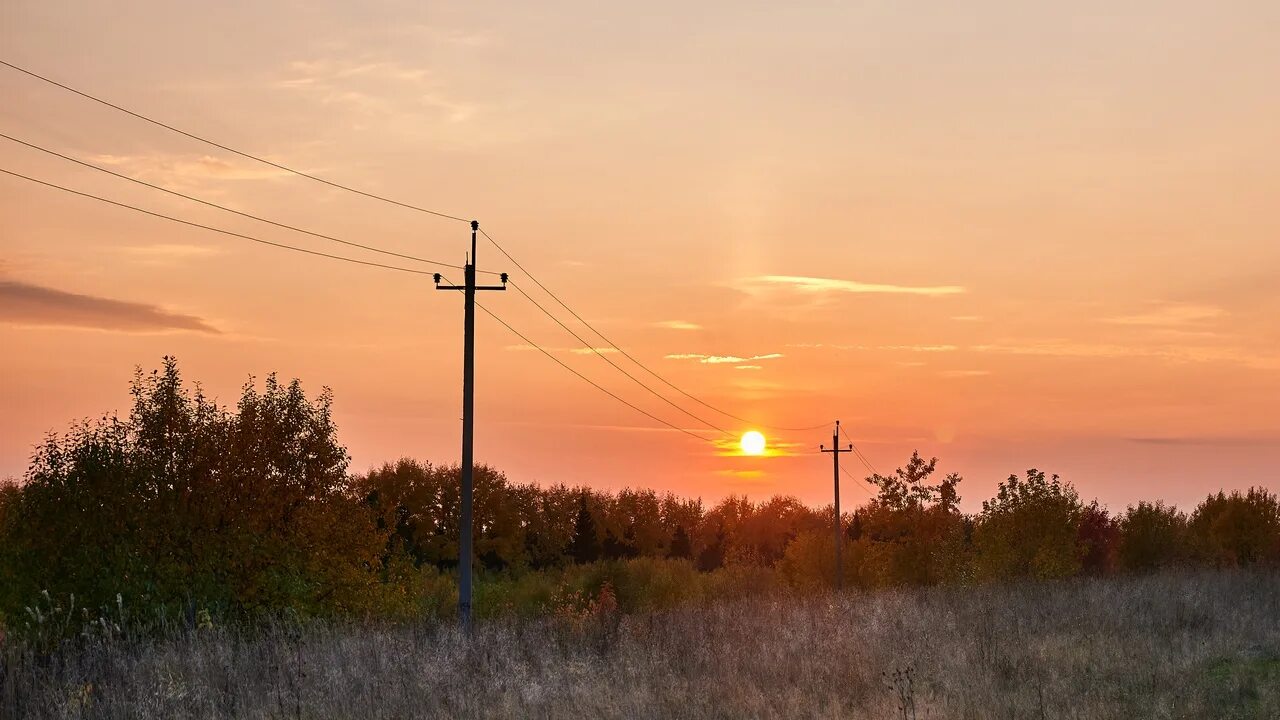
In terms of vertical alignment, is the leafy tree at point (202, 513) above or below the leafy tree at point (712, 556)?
above

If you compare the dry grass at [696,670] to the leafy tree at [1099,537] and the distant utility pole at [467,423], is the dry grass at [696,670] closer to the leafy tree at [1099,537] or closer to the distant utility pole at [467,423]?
the distant utility pole at [467,423]

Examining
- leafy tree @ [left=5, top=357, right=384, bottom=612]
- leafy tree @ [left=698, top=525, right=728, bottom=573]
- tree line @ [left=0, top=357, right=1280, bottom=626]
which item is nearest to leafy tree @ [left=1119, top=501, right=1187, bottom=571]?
tree line @ [left=0, top=357, right=1280, bottom=626]

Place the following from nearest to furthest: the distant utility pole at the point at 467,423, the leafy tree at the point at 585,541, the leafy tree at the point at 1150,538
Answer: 1. the distant utility pole at the point at 467,423
2. the leafy tree at the point at 1150,538
3. the leafy tree at the point at 585,541

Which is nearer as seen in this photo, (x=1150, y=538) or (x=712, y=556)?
(x=1150, y=538)

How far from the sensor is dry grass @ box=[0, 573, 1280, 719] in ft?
47.3

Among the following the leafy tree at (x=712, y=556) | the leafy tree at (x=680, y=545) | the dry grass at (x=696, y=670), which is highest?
the dry grass at (x=696, y=670)

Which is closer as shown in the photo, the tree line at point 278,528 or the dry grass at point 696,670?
the dry grass at point 696,670

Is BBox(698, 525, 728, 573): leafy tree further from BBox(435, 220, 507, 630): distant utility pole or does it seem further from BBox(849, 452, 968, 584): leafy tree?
BBox(435, 220, 507, 630): distant utility pole

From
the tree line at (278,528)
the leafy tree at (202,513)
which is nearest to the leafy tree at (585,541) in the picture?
the tree line at (278,528)

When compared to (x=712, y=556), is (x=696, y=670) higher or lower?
higher

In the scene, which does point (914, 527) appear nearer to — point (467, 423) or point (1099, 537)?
point (1099, 537)

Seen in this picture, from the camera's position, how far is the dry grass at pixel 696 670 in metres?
14.4

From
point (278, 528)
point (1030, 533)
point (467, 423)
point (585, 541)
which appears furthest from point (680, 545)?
point (467, 423)

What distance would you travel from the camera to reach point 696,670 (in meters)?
17.4
